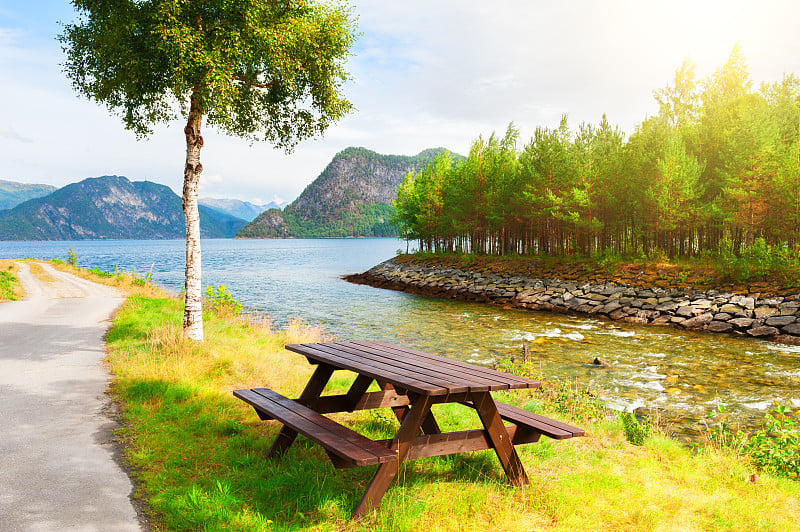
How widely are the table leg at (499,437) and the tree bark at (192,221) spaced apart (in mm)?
7159

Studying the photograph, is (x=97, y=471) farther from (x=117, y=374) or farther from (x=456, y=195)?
(x=456, y=195)

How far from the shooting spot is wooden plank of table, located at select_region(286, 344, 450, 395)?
3.67 metres

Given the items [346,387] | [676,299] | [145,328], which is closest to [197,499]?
[346,387]

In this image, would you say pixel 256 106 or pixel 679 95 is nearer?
pixel 256 106

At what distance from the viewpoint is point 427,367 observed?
15.1 ft

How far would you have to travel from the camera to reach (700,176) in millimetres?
29453

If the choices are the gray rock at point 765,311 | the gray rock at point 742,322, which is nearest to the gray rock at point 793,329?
the gray rock at point 765,311

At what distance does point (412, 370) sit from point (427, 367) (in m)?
0.23

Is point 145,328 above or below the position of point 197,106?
below

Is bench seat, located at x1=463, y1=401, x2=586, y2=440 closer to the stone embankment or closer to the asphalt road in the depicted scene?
the asphalt road

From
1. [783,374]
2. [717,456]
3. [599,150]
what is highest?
[599,150]

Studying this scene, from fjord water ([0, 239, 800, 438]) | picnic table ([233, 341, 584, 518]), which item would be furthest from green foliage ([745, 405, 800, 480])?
picnic table ([233, 341, 584, 518])

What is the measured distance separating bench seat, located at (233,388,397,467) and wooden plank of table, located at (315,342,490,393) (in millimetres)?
684

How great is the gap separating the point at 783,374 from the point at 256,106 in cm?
1663
